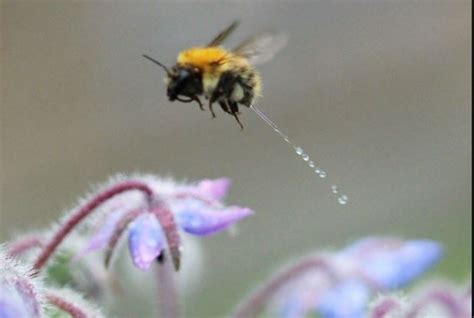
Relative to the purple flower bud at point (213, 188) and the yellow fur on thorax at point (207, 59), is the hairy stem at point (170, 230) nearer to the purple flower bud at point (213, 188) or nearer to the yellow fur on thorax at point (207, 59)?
the purple flower bud at point (213, 188)

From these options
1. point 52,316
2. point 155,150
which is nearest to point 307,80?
point 155,150

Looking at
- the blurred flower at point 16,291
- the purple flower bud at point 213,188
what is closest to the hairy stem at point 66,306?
the blurred flower at point 16,291

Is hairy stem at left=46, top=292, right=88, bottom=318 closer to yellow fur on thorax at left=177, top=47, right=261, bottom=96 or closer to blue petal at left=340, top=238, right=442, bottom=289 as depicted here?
yellow fur on thorax at left=177, top=47, right=261, bottom=96

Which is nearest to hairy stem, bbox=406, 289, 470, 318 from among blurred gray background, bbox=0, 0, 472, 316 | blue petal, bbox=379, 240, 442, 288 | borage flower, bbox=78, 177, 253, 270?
blue petal, bbox=379, 240, 442, 288

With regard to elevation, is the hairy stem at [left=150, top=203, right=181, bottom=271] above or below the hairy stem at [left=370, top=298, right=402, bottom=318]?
above

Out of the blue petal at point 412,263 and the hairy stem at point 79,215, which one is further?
the blue petal at point 412,263

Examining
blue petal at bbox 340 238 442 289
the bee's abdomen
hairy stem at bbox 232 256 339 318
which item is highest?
the bee's abdomen

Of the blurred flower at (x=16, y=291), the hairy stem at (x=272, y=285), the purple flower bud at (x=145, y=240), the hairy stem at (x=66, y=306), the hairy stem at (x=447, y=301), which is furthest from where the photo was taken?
the hairy stem at (x=272, y=285)
